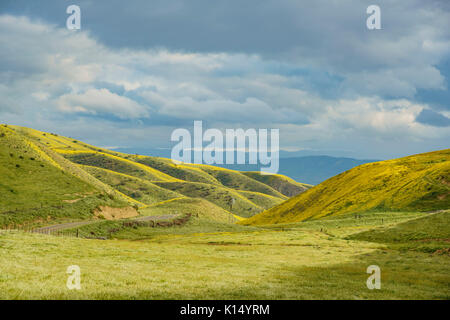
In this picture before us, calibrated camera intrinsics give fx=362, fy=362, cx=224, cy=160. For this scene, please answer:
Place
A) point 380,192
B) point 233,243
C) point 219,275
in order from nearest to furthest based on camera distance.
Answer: point 219,275 < point 233,243 < point 380,192

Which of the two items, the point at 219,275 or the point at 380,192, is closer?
the point at 219,275

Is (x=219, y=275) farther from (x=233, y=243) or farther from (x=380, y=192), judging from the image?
(x=380, y=192)

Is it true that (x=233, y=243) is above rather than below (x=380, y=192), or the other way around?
below

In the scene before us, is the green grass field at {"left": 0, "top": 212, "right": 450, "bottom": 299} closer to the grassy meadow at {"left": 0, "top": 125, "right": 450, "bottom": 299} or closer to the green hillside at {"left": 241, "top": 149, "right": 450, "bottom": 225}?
the grassy meadow at {"left": 0, "top": 125, "right": 450, "bottom": 299}

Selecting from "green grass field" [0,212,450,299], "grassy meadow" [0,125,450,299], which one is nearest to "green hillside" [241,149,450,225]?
"grassy meadow" [0,125,450,299]

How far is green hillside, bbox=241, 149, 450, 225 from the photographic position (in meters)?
100

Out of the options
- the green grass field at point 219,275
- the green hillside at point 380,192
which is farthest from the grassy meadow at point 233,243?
the green hillside at point 380,192

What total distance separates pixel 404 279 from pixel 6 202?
9702cm

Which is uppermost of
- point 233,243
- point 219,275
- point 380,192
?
point 380,192

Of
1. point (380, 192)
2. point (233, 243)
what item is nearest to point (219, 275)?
point (233, 243)

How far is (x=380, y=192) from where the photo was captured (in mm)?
116312

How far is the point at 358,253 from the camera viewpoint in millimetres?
47844
